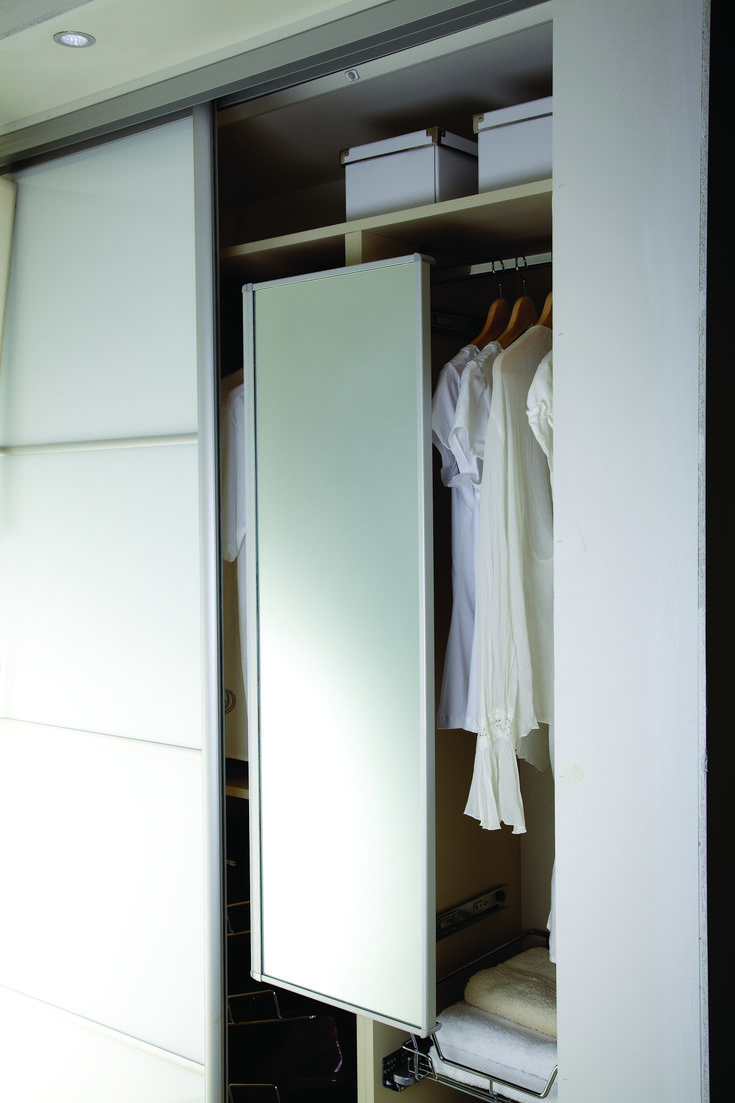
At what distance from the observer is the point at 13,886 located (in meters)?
2.27

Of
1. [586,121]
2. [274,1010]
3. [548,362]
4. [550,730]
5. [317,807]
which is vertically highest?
[586,121]

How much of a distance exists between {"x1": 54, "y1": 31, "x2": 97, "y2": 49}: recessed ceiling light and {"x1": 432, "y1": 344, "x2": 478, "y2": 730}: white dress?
0.89 meters

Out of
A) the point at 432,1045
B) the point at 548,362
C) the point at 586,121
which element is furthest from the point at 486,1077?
the point at 586,121

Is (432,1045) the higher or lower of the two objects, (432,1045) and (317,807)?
the lower

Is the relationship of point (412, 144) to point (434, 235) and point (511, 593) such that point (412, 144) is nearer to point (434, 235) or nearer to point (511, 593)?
point (434, 235)

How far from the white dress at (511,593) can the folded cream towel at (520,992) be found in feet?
1.36

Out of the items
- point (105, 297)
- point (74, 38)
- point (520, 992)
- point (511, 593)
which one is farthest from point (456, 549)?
point (74, 38)

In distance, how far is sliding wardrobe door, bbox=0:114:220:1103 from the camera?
1.98 metres

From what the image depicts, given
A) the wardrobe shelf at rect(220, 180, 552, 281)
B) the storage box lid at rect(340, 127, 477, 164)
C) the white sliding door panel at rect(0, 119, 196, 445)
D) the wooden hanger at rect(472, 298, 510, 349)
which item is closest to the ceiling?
the white sliding door panel at rect(0, 119, 196, 445)

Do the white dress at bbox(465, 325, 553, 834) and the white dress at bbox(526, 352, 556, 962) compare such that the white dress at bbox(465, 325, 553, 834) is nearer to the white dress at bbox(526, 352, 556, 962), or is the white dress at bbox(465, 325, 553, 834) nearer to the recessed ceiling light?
the white dress at bbox(526, 352, 556, 962)

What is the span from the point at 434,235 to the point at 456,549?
0.63 meters

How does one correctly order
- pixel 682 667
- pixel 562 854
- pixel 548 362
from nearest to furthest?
pixel 682 667
pixel 562 854
pixel 548 362

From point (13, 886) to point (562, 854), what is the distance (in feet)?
4.89

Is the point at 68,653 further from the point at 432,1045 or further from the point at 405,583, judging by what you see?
the point at 432,1045
